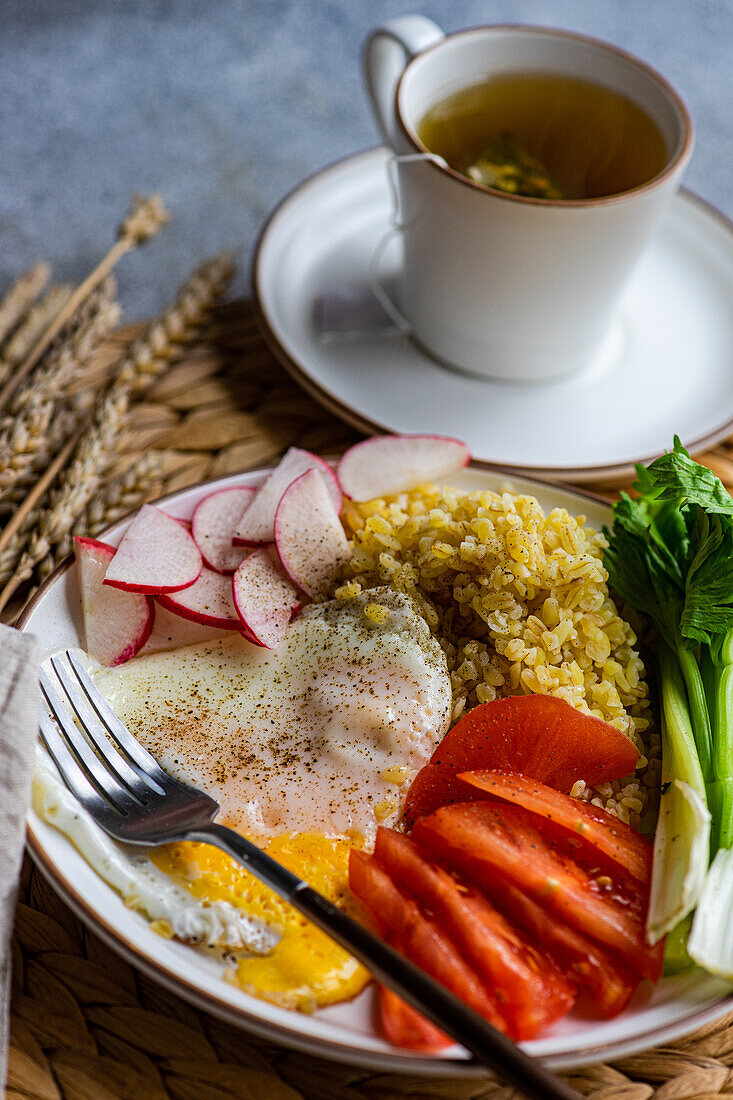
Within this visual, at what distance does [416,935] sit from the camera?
140 cm

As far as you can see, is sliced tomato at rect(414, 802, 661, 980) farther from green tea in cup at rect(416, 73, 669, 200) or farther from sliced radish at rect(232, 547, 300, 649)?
green tea in cup at rect(416, 73, 669, 200)

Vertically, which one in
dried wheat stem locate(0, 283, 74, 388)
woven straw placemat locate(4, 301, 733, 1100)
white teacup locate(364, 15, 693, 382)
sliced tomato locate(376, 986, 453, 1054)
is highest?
white teacup locate(364, 15, 693, 382)

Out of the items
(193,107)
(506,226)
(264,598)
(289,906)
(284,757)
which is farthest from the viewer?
(193,107)

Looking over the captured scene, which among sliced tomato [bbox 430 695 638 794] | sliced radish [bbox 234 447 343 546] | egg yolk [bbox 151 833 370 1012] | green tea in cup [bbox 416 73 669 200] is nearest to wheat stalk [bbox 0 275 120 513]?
sliced radish [bbox 234 447 343 546]

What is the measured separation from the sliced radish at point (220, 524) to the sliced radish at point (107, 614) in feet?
0.56

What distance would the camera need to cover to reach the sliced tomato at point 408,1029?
1.32 meters

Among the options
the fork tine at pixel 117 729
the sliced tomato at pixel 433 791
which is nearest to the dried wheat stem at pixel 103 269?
the fork tine at pixel 117 729

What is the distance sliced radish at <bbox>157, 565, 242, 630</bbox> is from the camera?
1907 mm

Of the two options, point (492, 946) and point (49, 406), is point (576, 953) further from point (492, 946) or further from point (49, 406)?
point (49, 406)

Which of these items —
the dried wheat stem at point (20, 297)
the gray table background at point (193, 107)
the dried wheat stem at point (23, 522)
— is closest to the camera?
the dried wheat stem at point (23, 522)

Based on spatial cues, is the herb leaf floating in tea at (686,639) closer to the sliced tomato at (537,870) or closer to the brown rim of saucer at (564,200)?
the sliced tomato at (537,870)

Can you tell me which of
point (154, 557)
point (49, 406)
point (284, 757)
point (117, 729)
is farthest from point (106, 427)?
point (284, 757)

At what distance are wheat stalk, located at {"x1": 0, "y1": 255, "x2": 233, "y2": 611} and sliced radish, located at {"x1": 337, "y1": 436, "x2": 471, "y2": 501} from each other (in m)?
0.59

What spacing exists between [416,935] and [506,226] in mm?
1474
